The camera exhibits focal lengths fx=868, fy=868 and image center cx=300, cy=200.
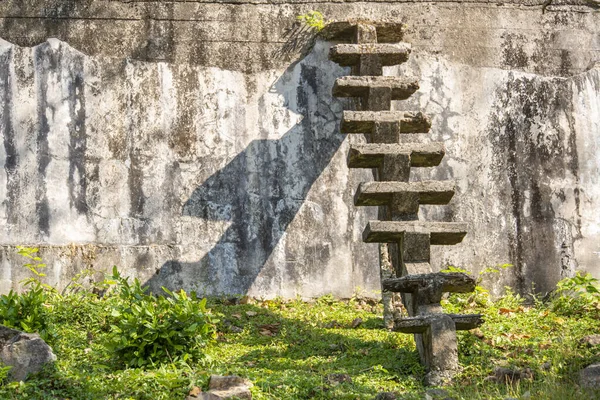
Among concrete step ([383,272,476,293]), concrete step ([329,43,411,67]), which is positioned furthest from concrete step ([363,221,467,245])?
concrete step ([329,43,411,67])

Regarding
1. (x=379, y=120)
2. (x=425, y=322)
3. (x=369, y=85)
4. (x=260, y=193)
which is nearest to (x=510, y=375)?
(x=425, y=322)

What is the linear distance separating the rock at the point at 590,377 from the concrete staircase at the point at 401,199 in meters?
0.87

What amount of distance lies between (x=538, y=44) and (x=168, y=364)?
18.0 ft

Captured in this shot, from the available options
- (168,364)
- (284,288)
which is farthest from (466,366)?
(284,288)

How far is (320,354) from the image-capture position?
269 inches

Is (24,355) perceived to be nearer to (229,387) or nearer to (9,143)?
(229,387)

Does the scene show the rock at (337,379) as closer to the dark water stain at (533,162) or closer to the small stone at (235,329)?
the small stone at (235,329)

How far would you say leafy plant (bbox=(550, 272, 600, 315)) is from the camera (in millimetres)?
Answer: 8109

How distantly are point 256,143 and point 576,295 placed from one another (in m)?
3.52

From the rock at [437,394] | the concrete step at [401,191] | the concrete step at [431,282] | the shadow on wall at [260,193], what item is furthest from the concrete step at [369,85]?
the rock at [437,394]

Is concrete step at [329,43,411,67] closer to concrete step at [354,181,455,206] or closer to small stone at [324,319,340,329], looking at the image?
concrete step at [354,181,455,206]

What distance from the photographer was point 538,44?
923cm

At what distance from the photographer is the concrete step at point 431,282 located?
21.0 feet

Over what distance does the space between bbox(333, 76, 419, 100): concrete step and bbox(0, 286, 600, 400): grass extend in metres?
2.02
